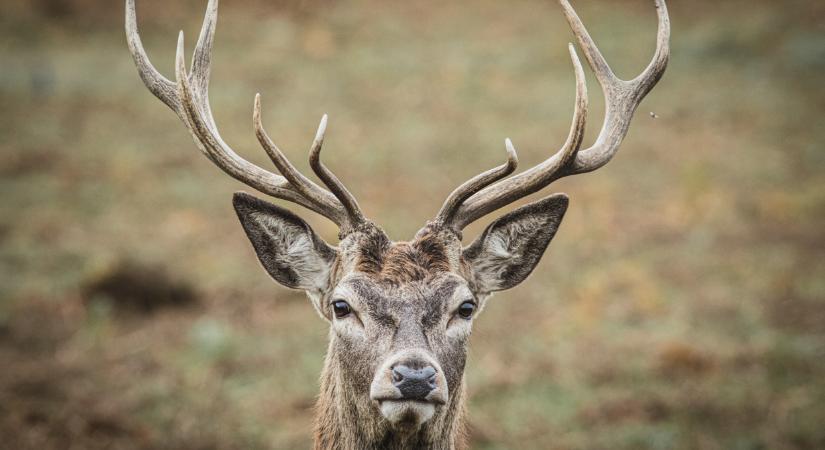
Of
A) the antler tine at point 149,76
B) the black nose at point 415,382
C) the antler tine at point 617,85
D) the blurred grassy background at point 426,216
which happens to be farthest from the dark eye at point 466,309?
the blurred grassy background at point 426,216

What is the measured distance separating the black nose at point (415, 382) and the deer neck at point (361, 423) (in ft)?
1.38

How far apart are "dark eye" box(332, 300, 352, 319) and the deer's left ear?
855 mm

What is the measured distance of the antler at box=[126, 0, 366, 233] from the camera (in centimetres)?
466

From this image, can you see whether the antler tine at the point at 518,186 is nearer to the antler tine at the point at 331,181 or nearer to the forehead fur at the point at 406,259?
the forehead fur at the point at 406,259

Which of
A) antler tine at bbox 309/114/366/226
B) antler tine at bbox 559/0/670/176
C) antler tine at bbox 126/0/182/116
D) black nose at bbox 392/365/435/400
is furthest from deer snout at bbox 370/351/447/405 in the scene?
antler tine at bbox 126/0/182/116

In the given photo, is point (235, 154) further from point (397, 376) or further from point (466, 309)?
point (397, 376)

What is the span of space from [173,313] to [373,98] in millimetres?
10346

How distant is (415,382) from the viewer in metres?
3.81

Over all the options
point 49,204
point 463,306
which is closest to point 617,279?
point 463,306

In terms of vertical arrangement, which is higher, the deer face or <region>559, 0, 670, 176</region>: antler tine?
<region>559, 0, 670, 176</region>: antler tine

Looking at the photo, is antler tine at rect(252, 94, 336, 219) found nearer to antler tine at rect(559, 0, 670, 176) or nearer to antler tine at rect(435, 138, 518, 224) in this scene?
antler tine at rect(435, 138, 518, 224)

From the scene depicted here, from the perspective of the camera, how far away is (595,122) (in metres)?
17.8

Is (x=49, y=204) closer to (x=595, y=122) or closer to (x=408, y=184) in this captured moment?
(x=408, y=184)

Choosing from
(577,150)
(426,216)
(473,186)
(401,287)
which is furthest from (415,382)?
→ (426,216)
